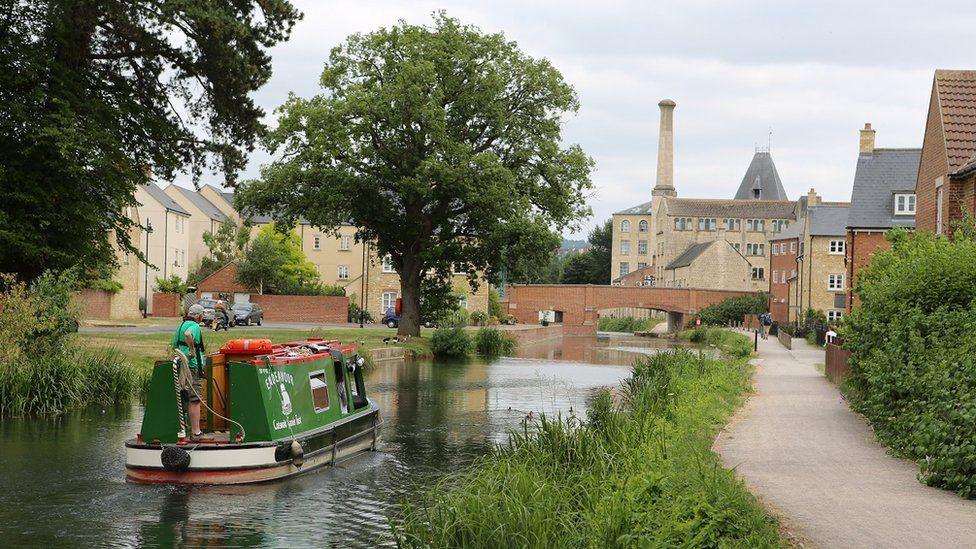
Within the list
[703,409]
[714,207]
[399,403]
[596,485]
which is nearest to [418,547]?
[596,485]

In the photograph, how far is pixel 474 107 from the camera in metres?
36.2

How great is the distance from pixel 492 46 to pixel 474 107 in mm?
2405

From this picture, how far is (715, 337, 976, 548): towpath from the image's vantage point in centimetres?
806

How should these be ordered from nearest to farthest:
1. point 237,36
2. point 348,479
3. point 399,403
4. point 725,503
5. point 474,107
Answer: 1. point 725,503
2. point 348,479
3. point 237,36
4. point 399,403
5. point 474,107

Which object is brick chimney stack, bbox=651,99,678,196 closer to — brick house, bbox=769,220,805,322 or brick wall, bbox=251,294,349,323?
brick house, bbox=769,220,805,322

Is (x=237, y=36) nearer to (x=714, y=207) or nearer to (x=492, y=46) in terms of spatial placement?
(x=492, y=46)

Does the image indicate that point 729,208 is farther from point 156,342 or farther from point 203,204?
point 156,342

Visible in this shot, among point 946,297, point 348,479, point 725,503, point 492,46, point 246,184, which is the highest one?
point 492,46

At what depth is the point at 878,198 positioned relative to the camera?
43156mm

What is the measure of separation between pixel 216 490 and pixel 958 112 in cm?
2162

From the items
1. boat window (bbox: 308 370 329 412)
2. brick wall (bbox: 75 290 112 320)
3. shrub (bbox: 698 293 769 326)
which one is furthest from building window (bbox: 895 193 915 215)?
brick wall (bbox: 75 290 112 320)

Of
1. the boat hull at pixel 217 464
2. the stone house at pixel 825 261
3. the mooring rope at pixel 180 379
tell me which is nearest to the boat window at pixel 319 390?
the boat hull at pixel 217 464

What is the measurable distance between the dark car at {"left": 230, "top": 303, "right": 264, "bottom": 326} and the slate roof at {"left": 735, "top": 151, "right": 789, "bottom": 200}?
8257 cm

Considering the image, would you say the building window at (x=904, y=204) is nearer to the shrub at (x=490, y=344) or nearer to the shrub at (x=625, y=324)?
the shrub at (x=490, y=344)
